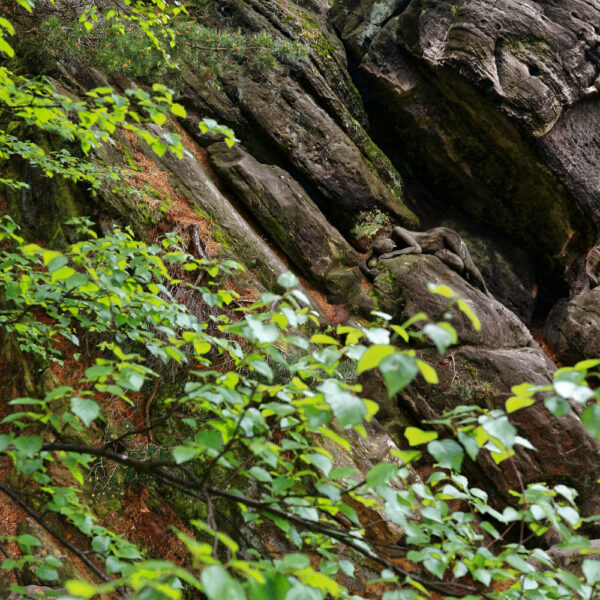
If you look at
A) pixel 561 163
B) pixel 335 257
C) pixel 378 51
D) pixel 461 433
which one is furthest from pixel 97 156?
pixel 561 163

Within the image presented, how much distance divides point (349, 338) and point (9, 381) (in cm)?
551

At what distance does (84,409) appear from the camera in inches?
63.0

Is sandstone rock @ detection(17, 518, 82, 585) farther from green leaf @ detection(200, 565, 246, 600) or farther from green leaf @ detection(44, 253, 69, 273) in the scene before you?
green leaf @ detection(200, 565, 246, 600)

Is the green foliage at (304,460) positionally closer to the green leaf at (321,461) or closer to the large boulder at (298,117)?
the green leaf at (321,461)

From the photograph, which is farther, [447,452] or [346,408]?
[447,452]

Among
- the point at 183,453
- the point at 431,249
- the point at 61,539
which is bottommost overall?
the point at 61,539

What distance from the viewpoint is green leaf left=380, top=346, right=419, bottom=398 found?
1.17 metres

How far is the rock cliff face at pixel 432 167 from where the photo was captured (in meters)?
9.23

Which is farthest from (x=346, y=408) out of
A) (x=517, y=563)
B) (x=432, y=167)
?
(x=432, y=167)

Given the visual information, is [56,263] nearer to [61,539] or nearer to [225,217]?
[61,539]

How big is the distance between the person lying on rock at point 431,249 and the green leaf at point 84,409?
9794 mm

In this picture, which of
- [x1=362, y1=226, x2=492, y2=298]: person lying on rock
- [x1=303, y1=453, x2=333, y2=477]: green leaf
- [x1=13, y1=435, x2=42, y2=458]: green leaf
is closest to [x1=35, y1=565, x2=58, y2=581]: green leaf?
[x1=13, y1=435, x2=42, y2=458]: green leaf

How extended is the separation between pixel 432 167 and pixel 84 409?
15.2m

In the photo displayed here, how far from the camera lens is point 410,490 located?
187cm
